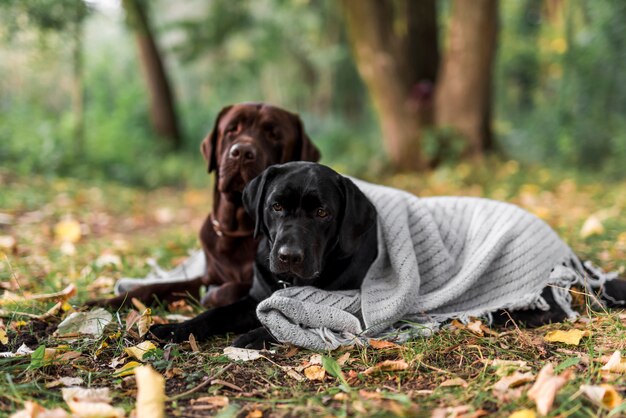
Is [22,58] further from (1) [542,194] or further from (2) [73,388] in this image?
(2) [73,388]

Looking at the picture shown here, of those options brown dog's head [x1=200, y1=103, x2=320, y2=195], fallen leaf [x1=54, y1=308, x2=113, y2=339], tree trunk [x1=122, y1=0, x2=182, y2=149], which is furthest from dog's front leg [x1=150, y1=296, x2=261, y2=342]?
tree trunk [x1=122, y1=0, x2=182, y2=149]

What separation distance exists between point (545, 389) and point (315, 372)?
0.94 meters

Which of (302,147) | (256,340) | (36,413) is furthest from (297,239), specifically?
(36,413)

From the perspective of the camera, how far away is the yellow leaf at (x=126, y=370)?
8.12ft

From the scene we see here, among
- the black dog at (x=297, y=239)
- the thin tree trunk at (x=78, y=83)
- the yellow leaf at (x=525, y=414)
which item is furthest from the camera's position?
the thin tree trunk at (x=78, y=83)

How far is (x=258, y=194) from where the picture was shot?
309 cm

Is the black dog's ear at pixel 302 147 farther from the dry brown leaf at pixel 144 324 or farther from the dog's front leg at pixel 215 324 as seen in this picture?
the dry brown leaf at pixel 144 324

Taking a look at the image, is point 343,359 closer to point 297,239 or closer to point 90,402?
point 297,239

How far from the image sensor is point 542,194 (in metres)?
7.86

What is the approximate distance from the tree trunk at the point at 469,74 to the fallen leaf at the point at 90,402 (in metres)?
7.89

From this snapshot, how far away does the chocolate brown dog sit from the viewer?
11.8 feet

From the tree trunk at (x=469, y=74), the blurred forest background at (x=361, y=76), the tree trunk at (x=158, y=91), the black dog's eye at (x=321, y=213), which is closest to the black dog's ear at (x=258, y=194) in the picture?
the black dog's eye at (x=321, y=213)

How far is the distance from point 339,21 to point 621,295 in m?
13.4

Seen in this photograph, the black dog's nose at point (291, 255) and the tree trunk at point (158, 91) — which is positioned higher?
the tree trunk at point (158, 91)
